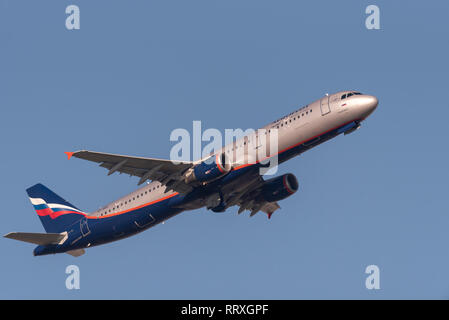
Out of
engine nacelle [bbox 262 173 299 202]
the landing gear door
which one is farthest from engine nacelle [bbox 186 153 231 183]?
the landing gear door

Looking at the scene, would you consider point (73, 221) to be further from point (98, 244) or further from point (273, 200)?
point (273, 200)

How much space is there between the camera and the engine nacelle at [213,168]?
4834 cm

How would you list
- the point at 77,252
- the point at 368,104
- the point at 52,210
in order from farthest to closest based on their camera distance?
the point at 52,210 → the point at 77,252 → the point at 368,104

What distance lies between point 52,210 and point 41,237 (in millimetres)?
4730

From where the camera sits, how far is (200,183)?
49812 millimetres

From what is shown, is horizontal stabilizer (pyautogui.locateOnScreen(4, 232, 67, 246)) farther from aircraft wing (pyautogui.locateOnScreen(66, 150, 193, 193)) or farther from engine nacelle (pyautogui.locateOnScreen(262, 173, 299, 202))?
engine nacelle (pyautogui.locateOnScreen(262, 173, 299, 202))

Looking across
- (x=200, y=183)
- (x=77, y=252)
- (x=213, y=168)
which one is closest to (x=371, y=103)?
(x=213, y=168)

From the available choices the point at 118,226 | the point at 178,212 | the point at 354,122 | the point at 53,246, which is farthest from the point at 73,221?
the point at 354,122

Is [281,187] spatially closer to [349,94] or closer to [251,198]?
[251,198]

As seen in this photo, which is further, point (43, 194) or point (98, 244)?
point (43, 194)

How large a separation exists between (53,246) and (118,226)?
23.8 feet

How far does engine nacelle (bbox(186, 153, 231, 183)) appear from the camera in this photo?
159 ft

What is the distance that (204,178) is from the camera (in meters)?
48.9

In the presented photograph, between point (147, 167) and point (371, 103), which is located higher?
point (371, 103)
